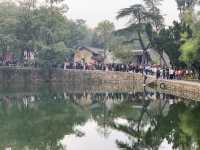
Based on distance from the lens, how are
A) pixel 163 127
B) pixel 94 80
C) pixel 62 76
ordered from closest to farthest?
1. pixel 163 127
2. pixel 94 80
3. pixel 62 76

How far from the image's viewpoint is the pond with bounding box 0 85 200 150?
23938 mm

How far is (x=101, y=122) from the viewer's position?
31.4 meters

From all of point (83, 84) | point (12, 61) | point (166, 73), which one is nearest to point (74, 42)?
point (12, 61)

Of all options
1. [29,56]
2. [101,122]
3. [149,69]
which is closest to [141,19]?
[149,69]

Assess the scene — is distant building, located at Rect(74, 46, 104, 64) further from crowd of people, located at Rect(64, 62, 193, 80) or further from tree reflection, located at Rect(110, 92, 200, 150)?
tree reflection, located at Rect(110, 92, 200, 150)

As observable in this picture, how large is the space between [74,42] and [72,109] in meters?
53.2

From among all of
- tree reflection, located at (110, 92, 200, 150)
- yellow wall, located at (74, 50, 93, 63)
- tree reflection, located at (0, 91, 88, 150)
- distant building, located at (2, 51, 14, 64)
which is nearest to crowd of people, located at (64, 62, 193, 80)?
distant building, located at (2, 51, 14, 64)

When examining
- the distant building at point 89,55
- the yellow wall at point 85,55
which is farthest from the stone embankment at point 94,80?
the yellow wall at point 85,55

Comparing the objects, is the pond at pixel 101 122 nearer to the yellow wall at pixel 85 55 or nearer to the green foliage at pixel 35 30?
the green foliage at pixel 35 30

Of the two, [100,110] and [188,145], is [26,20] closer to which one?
[100,110]

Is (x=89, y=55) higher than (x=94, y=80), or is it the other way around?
(x=89, y=55)

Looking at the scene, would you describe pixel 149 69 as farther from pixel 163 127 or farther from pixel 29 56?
pixel 163 127

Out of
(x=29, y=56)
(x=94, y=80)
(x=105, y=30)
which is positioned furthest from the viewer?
(x=105, y=30)

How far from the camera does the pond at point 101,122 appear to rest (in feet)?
78.5
